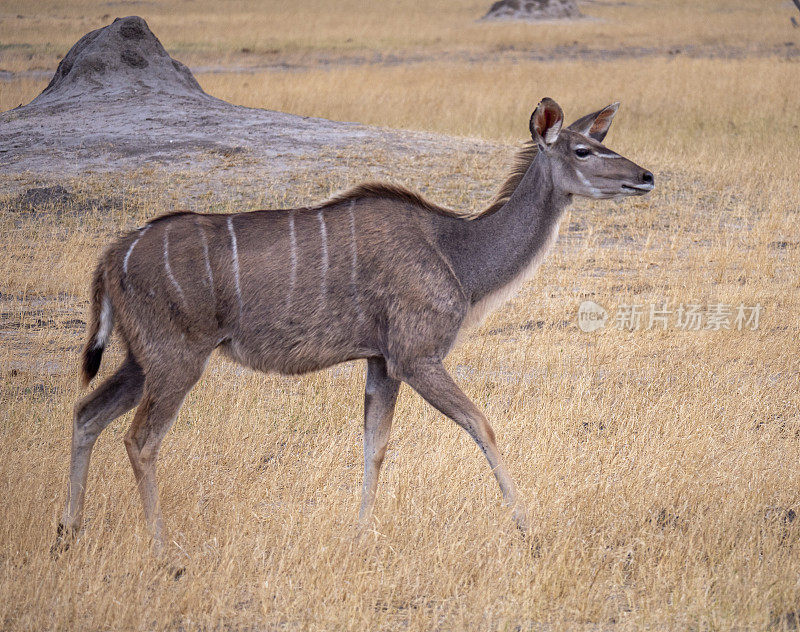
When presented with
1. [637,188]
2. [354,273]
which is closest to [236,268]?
[354,273]

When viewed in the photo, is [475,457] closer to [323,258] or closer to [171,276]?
[323,258]

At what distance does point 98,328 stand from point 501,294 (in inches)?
75.4

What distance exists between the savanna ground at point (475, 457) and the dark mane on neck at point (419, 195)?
1.29m

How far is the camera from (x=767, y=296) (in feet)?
29.1

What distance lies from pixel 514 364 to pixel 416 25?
38.8 meters

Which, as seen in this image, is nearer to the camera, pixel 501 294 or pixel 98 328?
pixel 98 328

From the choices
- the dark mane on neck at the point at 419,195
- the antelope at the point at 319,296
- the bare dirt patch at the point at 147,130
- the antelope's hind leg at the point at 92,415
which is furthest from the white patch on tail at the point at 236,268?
the bare dirt patch at the point at 147,130

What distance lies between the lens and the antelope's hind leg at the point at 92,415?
15.8 ft

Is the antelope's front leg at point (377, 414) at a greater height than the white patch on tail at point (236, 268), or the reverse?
the white patch on tail at point (236, 268)

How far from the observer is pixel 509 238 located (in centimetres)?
517

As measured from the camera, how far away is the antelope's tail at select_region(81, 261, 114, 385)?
15.9 ft

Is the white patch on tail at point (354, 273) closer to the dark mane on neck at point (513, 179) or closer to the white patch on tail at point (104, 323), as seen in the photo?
the dark mane on neck at point (513, 179)

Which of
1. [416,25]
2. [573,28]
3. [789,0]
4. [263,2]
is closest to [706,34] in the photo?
[573,28]

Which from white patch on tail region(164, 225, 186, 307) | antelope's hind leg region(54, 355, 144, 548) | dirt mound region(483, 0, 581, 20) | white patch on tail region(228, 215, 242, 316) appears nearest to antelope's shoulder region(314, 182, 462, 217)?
white patch on tail region(228, 215, 242, 316)
